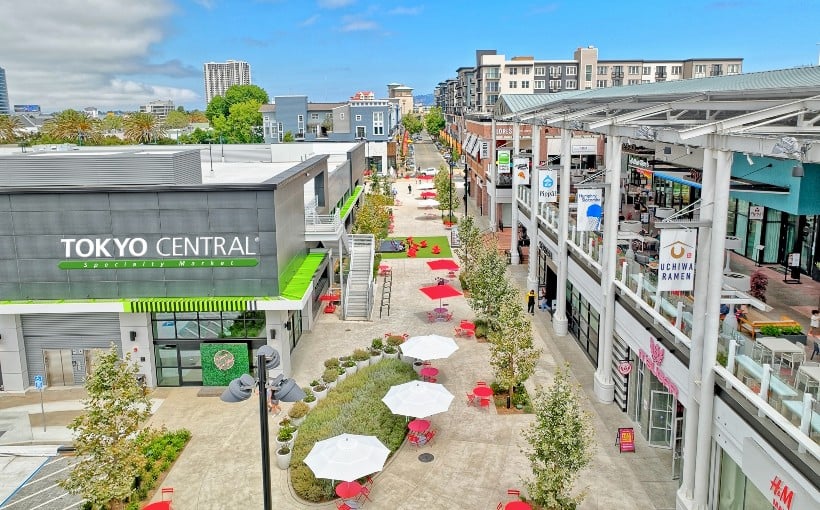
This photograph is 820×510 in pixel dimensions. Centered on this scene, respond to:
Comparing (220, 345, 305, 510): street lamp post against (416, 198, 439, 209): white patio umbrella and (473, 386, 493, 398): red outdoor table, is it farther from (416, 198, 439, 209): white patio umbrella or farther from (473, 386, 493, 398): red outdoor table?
(416, 198, 439, 209): white patio umbrella

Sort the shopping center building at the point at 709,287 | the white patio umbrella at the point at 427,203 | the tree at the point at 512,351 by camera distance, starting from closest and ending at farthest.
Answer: the shopping center building at the point at 709,287
the tree at the point at 512,351
the white patio umbrella at the point at 427,203

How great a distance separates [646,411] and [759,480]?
809 centimetres

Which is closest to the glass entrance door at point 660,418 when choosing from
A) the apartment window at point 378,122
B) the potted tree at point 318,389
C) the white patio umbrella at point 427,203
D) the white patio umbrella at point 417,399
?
the white patio umbrella at point 417,399

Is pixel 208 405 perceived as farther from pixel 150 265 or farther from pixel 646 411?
pixel 646 411

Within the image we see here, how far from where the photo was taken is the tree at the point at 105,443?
15.5m

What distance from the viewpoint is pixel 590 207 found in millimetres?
23547

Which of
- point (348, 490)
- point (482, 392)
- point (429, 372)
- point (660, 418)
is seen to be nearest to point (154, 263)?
point (429, 372)

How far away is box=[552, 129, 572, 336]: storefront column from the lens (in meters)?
29.0

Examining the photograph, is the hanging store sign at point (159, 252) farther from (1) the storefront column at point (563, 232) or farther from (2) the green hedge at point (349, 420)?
(1) the storefront column at point (563, 232)

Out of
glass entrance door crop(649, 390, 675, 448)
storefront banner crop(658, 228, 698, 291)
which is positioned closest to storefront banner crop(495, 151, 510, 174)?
glass entrance door crop(649, 390, 675, 448)

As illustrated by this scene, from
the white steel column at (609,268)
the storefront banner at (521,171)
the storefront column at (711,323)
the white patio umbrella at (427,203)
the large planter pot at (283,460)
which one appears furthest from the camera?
the white patio umbrella at (427,203)

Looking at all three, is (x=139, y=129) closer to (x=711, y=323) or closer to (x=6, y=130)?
(x=6, y=130)

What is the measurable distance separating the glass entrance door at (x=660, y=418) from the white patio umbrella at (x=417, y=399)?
6270 millimetres

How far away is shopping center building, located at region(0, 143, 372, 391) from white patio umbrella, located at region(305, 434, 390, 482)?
7497 mm
